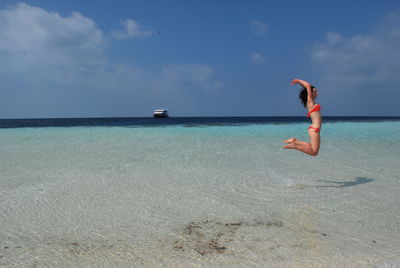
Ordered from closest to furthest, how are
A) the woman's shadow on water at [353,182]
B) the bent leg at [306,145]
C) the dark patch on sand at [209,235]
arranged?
the dark patch on sand at [209,235], the bent leg at [306,145], the woman's shadow on water at [353,182]

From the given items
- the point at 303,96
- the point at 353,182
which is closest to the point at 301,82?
the point at 303,96

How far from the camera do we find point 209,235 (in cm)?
310

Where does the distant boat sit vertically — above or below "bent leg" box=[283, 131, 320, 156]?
above

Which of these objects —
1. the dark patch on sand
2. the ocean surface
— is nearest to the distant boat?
the ocean surface

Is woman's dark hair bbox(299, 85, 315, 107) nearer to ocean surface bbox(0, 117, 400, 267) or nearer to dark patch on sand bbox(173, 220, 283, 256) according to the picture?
ocean surface bbox(0, 117, 400, 267)

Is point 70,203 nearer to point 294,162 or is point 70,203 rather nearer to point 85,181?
point 85,181

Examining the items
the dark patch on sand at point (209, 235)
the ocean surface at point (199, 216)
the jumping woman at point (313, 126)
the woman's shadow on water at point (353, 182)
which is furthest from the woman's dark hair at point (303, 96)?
the dark patch on sand at point (209, 235)

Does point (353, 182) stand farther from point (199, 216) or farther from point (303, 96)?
point (199, 216)

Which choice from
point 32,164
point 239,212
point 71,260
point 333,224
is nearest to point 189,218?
point 239,212

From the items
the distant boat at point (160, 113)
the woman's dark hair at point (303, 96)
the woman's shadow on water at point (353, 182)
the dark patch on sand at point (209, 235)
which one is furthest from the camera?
the distant boat at point (160, 113)

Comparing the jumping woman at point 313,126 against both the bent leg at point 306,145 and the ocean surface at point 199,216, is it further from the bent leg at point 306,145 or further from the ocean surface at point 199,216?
the ocean surface at point 199,216

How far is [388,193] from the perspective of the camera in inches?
190

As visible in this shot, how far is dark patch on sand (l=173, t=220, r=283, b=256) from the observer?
2795mm

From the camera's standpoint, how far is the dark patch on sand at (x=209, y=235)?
110 inches
